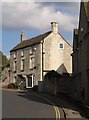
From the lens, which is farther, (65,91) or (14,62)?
(14,62)

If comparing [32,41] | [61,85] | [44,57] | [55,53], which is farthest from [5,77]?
[61,85]

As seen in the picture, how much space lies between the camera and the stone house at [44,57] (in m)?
64.2

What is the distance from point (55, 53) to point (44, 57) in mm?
2722

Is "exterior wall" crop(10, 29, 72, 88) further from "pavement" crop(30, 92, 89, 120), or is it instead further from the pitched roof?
"pavement" crop(30, 92, 89, 120)

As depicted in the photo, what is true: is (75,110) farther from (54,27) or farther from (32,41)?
(32,41)

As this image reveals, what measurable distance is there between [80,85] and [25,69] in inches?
1232

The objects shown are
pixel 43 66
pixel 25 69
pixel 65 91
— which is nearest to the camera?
pixel 65 91

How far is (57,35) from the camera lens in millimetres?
66438

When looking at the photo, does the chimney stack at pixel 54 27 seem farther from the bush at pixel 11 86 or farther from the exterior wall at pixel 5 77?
the exterior wall at pixel 5 77

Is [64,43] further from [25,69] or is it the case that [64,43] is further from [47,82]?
[47,82]

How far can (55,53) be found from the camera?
216 feet

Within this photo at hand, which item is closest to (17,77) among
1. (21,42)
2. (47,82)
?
(21,42)

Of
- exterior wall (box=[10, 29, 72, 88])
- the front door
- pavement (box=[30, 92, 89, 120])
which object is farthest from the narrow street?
the front door

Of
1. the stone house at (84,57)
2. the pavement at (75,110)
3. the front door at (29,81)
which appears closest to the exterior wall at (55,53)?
the front door at (29,81)
